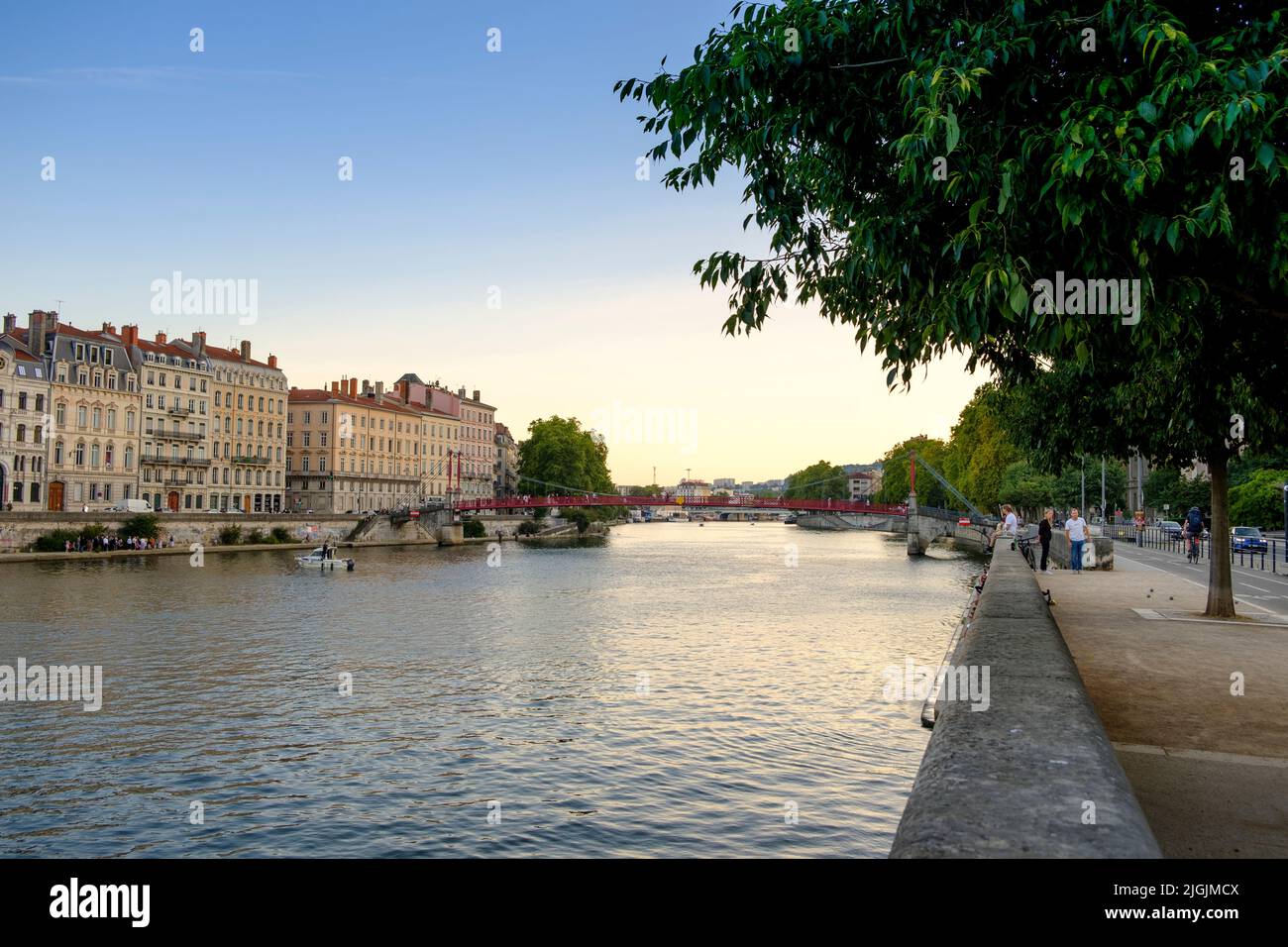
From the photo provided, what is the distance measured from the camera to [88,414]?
282 ft

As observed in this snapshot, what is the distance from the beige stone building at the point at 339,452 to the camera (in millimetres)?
118875

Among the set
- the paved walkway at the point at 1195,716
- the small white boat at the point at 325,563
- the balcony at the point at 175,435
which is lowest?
the small white boat at the point at 325,563

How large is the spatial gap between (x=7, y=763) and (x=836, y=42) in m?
16.3

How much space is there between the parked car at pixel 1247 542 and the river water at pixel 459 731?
13.5m

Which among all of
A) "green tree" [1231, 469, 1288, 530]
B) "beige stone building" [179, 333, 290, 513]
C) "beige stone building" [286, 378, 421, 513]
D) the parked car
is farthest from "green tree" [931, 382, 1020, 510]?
"beige stone building" [179, 333, 290, 513]

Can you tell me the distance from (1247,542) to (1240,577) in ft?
55.7

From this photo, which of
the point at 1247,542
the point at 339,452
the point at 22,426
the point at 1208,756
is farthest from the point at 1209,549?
the point at 339,452

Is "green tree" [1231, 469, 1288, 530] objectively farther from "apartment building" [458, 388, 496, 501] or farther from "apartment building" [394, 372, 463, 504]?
"apartment building" [458, 388, 496, 501]

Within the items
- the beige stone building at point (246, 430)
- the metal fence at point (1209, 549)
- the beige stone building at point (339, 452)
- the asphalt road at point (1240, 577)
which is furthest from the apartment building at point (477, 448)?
the asphalt road at point (1240, 577)

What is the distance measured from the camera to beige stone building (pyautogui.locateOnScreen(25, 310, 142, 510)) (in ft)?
271

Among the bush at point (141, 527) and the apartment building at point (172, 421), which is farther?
the apartment building at point (172, 421)

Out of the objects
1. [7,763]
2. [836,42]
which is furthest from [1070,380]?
[7,763]

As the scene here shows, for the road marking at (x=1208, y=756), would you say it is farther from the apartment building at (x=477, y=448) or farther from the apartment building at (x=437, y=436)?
the apartment building at (x=477, y=448)
